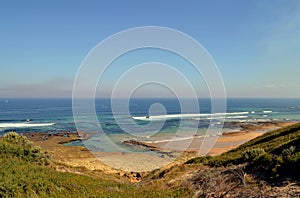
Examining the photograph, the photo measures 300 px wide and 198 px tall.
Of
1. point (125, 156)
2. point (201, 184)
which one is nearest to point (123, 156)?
point (125, 156)

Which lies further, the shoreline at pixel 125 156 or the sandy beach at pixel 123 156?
the sandy beach at pixel 123 156

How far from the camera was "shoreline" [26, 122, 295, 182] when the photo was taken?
30578 mm

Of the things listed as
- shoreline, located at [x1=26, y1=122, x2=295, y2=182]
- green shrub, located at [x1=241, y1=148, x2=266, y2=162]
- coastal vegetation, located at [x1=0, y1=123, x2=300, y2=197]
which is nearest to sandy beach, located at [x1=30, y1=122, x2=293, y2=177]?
shoreline, located at [x1=26, y1=122, x2=295, y2=182]

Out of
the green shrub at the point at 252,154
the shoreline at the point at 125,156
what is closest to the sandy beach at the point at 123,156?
the shoreline at the point at 125,156

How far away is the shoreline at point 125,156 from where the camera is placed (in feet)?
100

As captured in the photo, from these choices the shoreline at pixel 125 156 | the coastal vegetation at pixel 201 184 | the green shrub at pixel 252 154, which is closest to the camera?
the coastal vegetation at pixel 201 184

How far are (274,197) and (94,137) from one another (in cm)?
4869

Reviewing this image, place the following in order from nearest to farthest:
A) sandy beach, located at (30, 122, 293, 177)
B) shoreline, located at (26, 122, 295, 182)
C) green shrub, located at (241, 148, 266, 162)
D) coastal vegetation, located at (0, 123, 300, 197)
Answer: coastal vegetation, located at (0, 123, 300, 197) < green shrub, located at (241, 148, 266, 162) < shoreline, located at (26, 122, 295, 182) < sandy beach, located at (30, 122, 293, 177)

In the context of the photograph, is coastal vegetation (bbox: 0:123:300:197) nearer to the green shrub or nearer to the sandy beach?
the green shrub

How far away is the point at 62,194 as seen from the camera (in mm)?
6820

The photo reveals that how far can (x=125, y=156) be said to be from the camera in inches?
1483

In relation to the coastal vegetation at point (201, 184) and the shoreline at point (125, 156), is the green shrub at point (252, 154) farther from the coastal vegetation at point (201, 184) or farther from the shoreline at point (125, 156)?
the shoreline at point (125, 156)

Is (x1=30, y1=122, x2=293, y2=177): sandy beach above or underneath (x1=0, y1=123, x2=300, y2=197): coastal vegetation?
underneath

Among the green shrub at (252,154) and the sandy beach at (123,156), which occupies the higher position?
the green shrub at (252,154)
